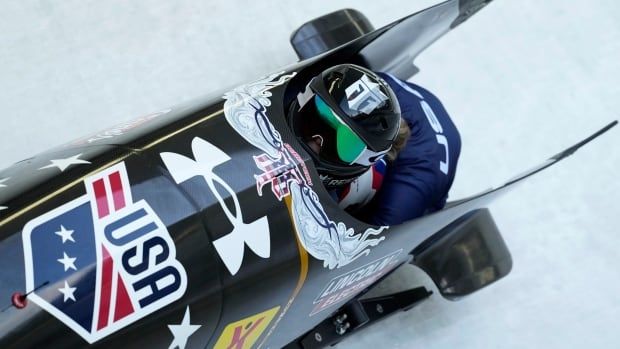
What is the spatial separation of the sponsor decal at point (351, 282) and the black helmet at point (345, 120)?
0.37 m

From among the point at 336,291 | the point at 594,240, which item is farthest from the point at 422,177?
the point at 594,240

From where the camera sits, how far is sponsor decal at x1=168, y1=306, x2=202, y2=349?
2.32 meters

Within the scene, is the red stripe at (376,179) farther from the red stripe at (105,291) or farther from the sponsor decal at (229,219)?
the red stripe at (105,291)

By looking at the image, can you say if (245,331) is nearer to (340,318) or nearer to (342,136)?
(342,136)

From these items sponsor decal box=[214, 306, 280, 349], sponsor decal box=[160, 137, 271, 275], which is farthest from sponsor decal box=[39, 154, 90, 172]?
sponsor decal box=[214, 306, 280, 349]

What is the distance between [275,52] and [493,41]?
1.31 metres

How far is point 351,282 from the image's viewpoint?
3.04 meters

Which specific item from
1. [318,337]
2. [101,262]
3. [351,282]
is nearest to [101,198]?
[101,262]

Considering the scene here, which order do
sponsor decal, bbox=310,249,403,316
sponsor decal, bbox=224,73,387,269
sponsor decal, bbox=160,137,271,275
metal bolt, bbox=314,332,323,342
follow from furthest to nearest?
metal bolt, bbox=314,332,323,342, sponsor decal, bbox=310,249,403,316, sponsor decal, bbox=224,73,387,269, sponsor decal, bbox=160,137,271,275

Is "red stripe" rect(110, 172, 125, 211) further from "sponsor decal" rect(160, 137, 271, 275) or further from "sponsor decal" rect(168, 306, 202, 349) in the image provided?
"sponsor decal" rect(168, 306, 202, 349)

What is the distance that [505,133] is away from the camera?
14.2 feet

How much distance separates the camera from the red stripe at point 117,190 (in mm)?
2332

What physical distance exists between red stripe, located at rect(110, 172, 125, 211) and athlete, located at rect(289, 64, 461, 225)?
2.28ft

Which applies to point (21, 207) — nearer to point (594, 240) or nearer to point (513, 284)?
point (513, 284)
